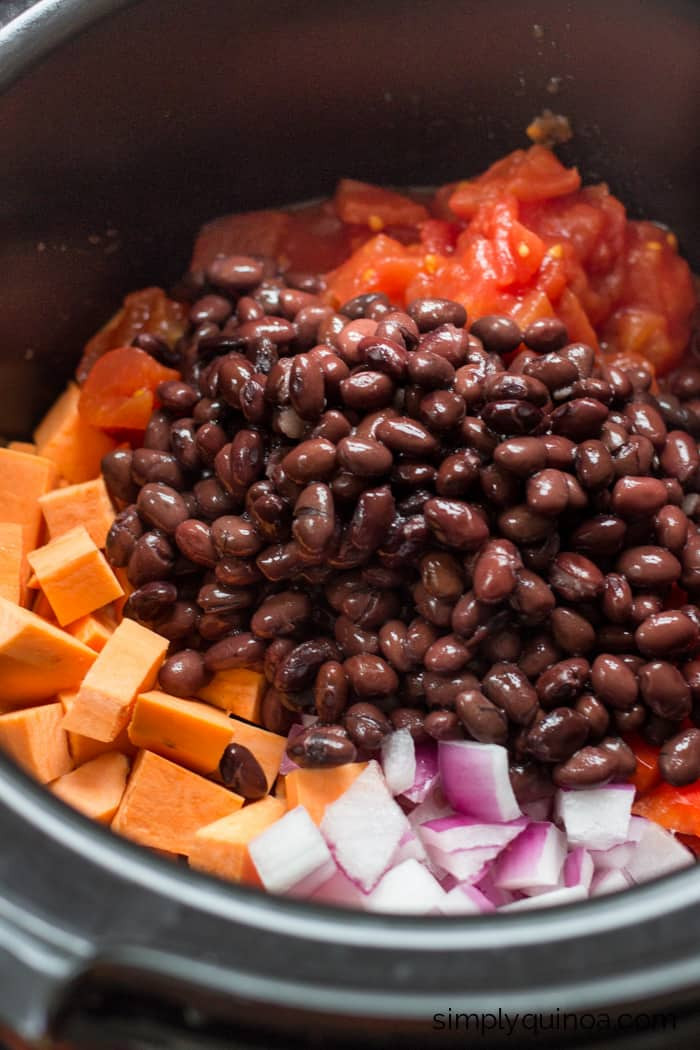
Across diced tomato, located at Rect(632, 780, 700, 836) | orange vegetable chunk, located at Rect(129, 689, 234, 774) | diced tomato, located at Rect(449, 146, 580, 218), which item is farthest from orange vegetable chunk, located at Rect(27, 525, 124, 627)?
diced tomato, located at Rect(449, 146, 580, 218)

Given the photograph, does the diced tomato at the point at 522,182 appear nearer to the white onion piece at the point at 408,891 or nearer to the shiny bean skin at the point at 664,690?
the shiny bean skin at the point at 664,690

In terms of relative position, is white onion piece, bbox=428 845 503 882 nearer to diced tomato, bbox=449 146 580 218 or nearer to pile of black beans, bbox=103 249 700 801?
pile of black beans, bbox=103 249 700 801

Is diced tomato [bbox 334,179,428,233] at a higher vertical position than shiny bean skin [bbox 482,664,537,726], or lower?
higher

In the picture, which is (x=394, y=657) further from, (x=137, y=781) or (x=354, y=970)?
(x=354, y=970)

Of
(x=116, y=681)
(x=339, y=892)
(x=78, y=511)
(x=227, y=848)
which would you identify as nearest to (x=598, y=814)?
(x=339, y=892)

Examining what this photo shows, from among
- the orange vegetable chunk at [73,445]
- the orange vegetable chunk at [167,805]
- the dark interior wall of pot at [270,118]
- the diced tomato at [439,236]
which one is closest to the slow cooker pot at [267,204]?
the dark interior wall of pot at [270,118]

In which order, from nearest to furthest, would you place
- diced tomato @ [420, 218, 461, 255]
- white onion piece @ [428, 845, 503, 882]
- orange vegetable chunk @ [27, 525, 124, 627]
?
white onion piece @ [428, 845, 503, 882] → orange vegetable chunk @ [27, 525, 124, 627] → diced tomato @ [420, 218, 461, 255]

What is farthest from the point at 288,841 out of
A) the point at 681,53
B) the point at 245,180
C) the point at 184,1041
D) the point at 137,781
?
the point at 681,53

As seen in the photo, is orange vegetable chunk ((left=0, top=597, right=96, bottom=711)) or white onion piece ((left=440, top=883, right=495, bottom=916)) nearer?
white onion piece ((left=440, top=883, right=495, bottom=916))
